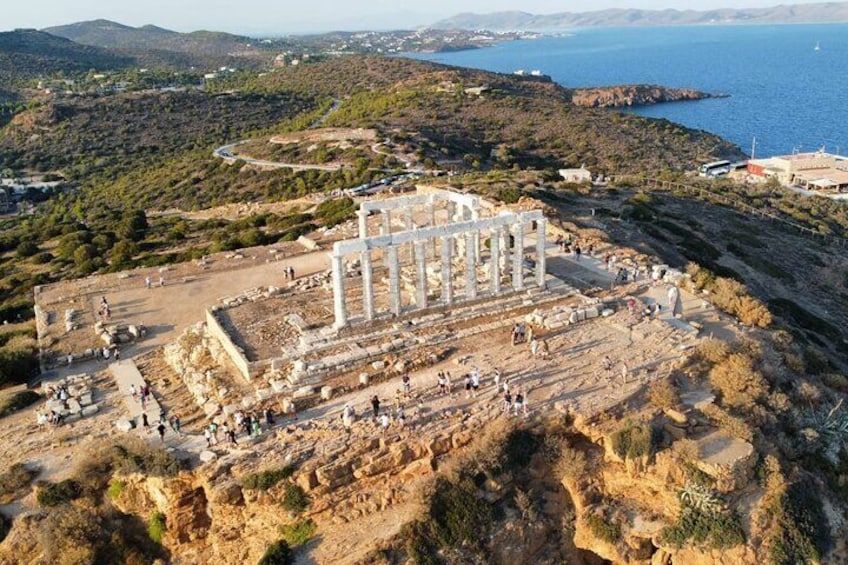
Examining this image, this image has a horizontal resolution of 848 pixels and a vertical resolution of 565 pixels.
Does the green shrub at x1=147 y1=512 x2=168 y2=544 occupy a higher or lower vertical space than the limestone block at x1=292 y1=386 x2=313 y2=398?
lower

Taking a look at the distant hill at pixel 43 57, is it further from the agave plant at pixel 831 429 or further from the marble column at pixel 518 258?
the agave plant at pixel 831 429

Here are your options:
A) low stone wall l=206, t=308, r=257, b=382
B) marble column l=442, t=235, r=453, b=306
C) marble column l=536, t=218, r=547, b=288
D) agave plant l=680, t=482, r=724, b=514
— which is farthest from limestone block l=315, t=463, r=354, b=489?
marble column l=536, t=218, r=547, b=288

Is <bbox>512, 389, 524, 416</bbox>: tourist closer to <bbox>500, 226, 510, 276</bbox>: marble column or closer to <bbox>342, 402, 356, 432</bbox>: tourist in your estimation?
<bbox>342, 402, 356, 432</bbox>: tourist

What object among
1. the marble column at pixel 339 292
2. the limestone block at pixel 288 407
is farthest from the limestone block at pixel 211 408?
the marble column at pixel 339 292

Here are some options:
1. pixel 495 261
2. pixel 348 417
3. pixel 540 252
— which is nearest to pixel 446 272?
pixel 495 261

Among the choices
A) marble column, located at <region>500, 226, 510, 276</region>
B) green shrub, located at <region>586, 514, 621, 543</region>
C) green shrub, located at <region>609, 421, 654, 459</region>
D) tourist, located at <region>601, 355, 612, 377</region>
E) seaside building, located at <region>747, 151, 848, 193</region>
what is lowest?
seaside building, located at <region>747, 151, 848, 193</region>
